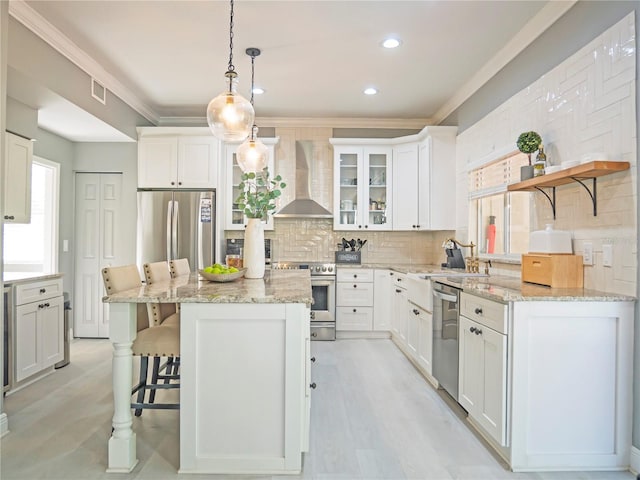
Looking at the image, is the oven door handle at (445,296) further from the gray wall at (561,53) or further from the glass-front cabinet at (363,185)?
the glass-front cabinet at (363,185)

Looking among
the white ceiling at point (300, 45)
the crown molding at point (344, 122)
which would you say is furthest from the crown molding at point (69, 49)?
the crown molding at point (344, 122)

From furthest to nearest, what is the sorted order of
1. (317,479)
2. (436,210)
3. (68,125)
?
(436,210)
(68,125)
(317,479)

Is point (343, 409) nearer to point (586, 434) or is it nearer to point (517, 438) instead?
point (517, 438)

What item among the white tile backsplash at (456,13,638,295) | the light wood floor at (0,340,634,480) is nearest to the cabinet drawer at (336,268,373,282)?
the light wood floor at (0,340,634,480)

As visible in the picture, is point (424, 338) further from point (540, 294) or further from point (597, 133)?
point (597, 133)

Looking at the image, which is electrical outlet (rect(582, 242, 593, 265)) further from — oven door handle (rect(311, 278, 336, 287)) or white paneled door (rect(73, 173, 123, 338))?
white paneled door (rect(73, 173, 123, 338))

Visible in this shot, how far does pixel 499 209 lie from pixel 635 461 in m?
2.31

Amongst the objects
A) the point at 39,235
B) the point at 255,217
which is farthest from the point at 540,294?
the point at 39,235

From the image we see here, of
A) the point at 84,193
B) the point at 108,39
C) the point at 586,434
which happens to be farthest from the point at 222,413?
the point at 84,193

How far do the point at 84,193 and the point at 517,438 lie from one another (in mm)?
5180

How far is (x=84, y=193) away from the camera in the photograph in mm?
5137

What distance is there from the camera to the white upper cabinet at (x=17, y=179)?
3.31m

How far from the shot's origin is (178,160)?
5031 millimetres

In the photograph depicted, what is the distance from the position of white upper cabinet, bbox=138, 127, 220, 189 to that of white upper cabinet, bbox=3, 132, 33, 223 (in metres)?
1.50
